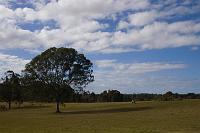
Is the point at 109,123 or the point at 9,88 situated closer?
the point at 109,123

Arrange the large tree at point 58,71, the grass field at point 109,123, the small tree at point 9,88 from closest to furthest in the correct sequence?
the grass field at point 109,123 → the large tree at point 58,71 → the small tree at point 9,88

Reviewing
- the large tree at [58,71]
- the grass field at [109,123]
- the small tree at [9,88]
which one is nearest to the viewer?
the grass field at [109,123]

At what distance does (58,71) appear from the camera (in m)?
82.7

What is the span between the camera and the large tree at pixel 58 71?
8250 cm

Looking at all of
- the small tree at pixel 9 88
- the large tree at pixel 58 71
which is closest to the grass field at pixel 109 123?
the large tree at pixel 58 71

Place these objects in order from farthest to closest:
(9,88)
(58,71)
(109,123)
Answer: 1. (9,88)
2. (58,71)
3. (109,123)

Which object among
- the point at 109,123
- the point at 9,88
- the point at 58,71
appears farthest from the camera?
the point at 9,88

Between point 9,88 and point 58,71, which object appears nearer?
point 58,71

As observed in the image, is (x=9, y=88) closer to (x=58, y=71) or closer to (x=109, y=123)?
(x=58, y=71)

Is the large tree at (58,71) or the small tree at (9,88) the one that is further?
the small tree at (9,88)

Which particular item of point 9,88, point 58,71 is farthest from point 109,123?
point 9,88

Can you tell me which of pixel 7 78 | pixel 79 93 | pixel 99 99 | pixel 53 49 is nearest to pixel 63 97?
pixel 79 93

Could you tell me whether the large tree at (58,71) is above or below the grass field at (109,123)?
above

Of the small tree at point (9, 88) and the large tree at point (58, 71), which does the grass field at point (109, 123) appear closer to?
the large tree at point (58, 71)
